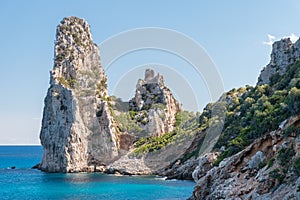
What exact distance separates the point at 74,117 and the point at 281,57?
125 feet

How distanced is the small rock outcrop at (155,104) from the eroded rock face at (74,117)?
9.03m

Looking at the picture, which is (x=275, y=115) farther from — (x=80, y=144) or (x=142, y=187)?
(x=80, y=144)

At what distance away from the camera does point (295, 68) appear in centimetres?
4216

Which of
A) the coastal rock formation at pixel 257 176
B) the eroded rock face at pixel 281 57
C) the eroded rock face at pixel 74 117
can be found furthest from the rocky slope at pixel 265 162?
the eroded rock face at pixel 74 117

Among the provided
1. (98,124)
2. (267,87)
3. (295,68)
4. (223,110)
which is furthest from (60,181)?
(295,68)

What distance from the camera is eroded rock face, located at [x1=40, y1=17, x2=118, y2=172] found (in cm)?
6881

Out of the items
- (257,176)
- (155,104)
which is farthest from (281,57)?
(155,104)

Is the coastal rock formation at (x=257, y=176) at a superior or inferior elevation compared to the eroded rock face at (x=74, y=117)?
inferior

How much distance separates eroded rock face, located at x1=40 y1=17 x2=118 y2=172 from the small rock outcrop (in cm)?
903

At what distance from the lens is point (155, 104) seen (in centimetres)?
8406

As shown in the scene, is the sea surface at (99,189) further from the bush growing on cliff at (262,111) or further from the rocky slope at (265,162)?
the bush growing on cliff at (262,111)

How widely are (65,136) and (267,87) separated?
37.7 m

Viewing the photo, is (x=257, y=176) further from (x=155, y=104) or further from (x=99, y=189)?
(x=155, y=104)

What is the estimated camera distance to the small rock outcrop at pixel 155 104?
258 ft
